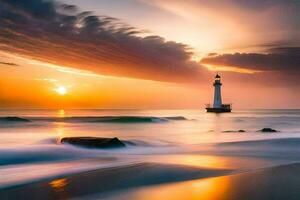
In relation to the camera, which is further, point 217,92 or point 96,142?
point 217,92

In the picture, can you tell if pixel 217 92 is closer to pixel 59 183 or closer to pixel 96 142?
pixel 96 142

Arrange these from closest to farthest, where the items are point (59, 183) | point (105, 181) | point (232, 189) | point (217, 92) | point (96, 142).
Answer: point (232, 189) < point (59, 183) < point (105, 181) < point (96, 142) < point (217, 92)

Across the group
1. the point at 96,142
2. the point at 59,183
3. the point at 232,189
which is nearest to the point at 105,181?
the point at 59,183

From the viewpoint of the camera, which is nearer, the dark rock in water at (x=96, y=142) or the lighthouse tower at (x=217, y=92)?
the dark rock in water at (x=96, y=142)

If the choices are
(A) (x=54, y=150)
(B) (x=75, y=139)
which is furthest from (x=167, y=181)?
(B) (x=75, y=139)

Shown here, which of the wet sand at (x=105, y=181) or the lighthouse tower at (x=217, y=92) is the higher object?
the lighthouse tower at (x=217, y=92)

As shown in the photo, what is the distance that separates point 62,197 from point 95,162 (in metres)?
4.59

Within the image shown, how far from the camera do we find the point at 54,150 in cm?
1306

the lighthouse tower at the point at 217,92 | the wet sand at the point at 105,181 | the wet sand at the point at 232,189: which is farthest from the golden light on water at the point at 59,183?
the lighthouse tower at the point at 217,92

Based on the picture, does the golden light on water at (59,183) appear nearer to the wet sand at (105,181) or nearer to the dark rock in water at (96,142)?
the wet sand at (105,181)

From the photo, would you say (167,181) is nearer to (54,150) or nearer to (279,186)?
(279,186)

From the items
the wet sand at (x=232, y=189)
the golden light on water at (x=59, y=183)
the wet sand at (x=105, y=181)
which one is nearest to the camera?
the wet sand at (x=232, y=189)

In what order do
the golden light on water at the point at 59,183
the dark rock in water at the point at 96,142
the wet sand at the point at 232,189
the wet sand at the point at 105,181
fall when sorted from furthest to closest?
1. the dark rock in water at the point at 96,142
2. the golden light on water at the point at 59,183
3. the wet sand at the point at 105,181
4. the wet sand at the point at 232,189

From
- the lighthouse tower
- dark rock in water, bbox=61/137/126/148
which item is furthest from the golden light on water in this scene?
the lighthouse tower
